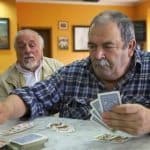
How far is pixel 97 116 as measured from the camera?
1312 mm

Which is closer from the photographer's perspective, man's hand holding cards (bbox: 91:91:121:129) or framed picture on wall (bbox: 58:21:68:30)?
man's hand holding cards (bbox: 91:91:121:129)

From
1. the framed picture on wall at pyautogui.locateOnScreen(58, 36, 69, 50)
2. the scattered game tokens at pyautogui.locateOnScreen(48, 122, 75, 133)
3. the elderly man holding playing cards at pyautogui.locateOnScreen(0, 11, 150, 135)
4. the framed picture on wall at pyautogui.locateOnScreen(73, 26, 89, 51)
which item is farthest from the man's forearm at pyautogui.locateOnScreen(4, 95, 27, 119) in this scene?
the framed picture on wall at pyautogui.locateOnScreen(73, 26, 89, 51)

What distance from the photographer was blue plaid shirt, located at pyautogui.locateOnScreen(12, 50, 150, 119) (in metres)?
1.65

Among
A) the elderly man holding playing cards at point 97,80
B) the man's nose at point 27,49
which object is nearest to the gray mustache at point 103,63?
the elderly man holding playing cards at point 97,80

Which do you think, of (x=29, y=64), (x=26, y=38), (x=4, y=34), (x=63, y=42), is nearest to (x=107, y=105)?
(x=29, y=64)

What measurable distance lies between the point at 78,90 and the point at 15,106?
37 centimetres

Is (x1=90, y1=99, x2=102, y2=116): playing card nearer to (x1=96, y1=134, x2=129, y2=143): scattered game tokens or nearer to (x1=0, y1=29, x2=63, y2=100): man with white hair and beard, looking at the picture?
(x1=96, y1=134, x2=129, y2=143): scattered game tokens

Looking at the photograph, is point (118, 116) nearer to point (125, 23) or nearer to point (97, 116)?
point (97, 116)

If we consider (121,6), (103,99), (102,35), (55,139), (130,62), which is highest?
(121,6)

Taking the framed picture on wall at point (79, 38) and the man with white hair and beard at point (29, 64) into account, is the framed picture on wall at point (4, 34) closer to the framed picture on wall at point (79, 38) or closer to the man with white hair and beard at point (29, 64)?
the framed picture on wall at point (79, 38)

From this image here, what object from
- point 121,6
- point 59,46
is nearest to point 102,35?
point 59,46

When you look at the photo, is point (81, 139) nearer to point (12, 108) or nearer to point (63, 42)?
point (12, 108)

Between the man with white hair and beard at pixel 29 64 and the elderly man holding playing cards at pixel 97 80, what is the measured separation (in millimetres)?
1045

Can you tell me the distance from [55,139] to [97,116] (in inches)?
7.3
